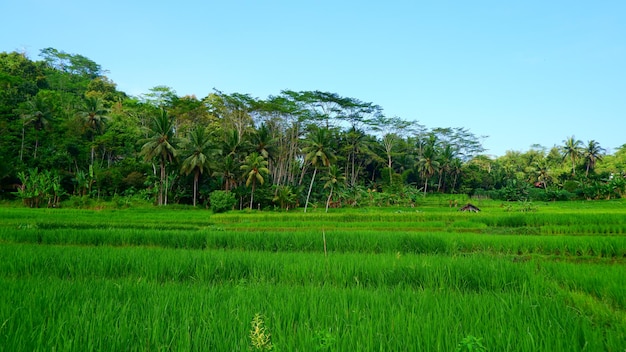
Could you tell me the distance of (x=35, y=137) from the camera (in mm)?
32688

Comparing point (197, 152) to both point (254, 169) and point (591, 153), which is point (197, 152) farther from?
point (591, 153)

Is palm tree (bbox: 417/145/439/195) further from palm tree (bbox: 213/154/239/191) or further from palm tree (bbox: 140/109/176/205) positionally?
palm tree (bbox: 140/109/176/205)

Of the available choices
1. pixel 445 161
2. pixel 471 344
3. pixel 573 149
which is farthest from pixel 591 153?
pixel 471 344

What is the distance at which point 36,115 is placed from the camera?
103 ft

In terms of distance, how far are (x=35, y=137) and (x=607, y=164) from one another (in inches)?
3414

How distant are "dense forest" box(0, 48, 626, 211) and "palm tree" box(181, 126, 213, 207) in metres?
0.10

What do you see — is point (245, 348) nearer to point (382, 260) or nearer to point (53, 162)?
point (382, 260)

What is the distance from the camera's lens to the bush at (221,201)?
28.4 m

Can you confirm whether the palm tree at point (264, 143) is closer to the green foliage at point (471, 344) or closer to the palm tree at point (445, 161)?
the palm tree at point (445, 161)

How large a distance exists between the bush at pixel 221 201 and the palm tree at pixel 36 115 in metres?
20.1

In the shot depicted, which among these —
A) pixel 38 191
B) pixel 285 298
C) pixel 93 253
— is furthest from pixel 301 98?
pixel 285 298

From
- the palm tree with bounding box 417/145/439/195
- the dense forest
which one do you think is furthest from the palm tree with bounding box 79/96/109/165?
the palm tree with bounding box 417/145/439/195

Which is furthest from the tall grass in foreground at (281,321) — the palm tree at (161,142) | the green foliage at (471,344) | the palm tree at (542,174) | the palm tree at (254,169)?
the palm tree at (542,174)

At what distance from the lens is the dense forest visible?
30594mm
